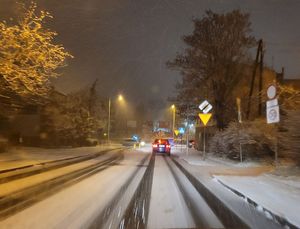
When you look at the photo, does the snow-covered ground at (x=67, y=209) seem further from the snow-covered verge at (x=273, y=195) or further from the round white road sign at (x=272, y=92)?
the round white road sign at (x=272, y=92)

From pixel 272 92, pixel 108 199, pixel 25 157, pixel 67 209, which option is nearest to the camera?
pixel 67 209

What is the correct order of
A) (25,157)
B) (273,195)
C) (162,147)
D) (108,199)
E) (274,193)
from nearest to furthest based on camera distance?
(108,199) < (273,195) < (274,193) < (25,157) < (162,147)

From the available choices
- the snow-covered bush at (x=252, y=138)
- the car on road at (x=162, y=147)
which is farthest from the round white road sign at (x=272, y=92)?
the car on road at (x=162, y=147)

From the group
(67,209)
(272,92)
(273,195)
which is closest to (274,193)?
(273,195)

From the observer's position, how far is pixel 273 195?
1318 centimetres

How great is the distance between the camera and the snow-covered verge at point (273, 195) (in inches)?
387

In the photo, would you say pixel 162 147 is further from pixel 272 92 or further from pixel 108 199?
pixel 108 199

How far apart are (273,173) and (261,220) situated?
10361mm

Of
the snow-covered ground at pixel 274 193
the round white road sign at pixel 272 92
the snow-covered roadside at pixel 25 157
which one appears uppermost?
the round white road sign at pixel 272 92

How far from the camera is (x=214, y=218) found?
9812 millimetres

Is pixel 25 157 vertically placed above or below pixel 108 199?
above

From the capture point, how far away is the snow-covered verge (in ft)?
32.2

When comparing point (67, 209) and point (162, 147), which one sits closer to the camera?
point (67, 209)

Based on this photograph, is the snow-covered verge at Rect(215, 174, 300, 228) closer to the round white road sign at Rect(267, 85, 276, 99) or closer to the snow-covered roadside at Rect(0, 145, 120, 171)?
the round white road sign at Rect(267, 85, 276, 99)
